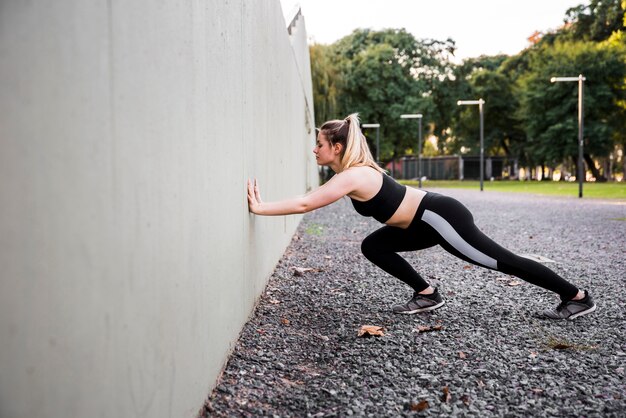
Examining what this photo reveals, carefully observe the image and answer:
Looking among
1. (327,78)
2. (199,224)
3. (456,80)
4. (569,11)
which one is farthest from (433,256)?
(569,11)

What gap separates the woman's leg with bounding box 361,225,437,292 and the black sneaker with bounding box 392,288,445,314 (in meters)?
0.07

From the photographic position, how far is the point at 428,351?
3.48 meters

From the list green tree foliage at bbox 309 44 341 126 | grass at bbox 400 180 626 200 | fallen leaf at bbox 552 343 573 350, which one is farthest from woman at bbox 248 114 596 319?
green tree foliage at bbox 309 44 341 126

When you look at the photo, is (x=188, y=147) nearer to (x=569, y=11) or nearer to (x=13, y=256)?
(x=13, y=256)

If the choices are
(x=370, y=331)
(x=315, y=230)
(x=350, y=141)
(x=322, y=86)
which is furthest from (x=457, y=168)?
(x=370, y=331)

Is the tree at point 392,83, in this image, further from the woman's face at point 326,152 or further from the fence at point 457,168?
the woman's face at point 326,152

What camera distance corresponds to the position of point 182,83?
208cm

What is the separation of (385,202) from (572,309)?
1.49 metres

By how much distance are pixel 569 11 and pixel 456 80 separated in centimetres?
940

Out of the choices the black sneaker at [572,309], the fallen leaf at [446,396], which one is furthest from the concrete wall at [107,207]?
the black sneaker at [572,309]

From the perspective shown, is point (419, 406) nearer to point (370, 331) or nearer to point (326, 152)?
point (370, 331)

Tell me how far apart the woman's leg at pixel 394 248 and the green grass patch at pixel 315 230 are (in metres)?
5.85

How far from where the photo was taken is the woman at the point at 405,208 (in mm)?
3855

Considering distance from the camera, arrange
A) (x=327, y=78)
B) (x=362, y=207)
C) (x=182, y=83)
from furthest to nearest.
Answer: (x=327, y=78) < (x=362, y=207) < (x=182, y=83)
